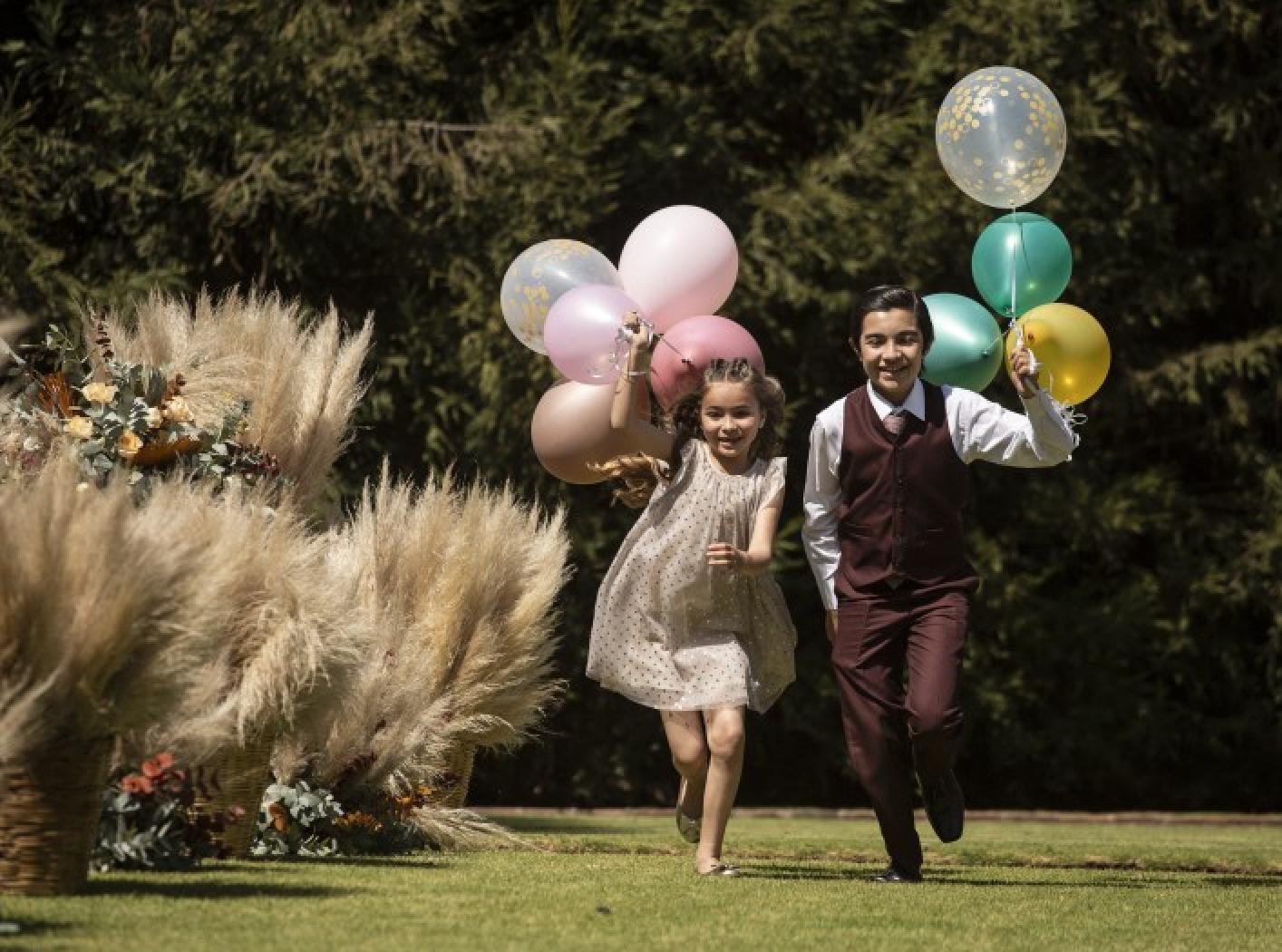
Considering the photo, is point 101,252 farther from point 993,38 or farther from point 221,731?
point 221,731

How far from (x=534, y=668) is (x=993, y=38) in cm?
847

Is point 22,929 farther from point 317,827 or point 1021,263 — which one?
A: point 1021,263

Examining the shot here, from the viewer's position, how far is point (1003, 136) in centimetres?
685

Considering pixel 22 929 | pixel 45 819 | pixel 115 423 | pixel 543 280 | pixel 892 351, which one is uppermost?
pixel 543 280

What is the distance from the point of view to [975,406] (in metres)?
6.23

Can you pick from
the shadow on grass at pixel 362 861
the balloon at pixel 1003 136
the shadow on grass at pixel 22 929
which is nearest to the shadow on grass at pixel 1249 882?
the balloon at pixel 1003 136

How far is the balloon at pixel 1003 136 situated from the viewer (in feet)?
22.5

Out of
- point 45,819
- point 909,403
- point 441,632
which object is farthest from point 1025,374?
point 45,819

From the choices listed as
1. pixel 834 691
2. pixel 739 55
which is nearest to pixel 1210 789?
pixel 834 691

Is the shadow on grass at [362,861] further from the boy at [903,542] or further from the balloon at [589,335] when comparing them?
the balloon at [589,335]

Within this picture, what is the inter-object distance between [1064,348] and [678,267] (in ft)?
4.47

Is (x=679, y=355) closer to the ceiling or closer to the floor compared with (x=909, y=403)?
closer to the ceiling

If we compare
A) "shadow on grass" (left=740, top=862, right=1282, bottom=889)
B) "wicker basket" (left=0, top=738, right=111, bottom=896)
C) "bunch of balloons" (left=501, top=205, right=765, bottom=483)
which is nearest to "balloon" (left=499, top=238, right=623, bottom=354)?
"bunch of balloons" (left=501, top=205, right=765, bottom=483)

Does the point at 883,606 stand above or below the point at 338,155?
below
